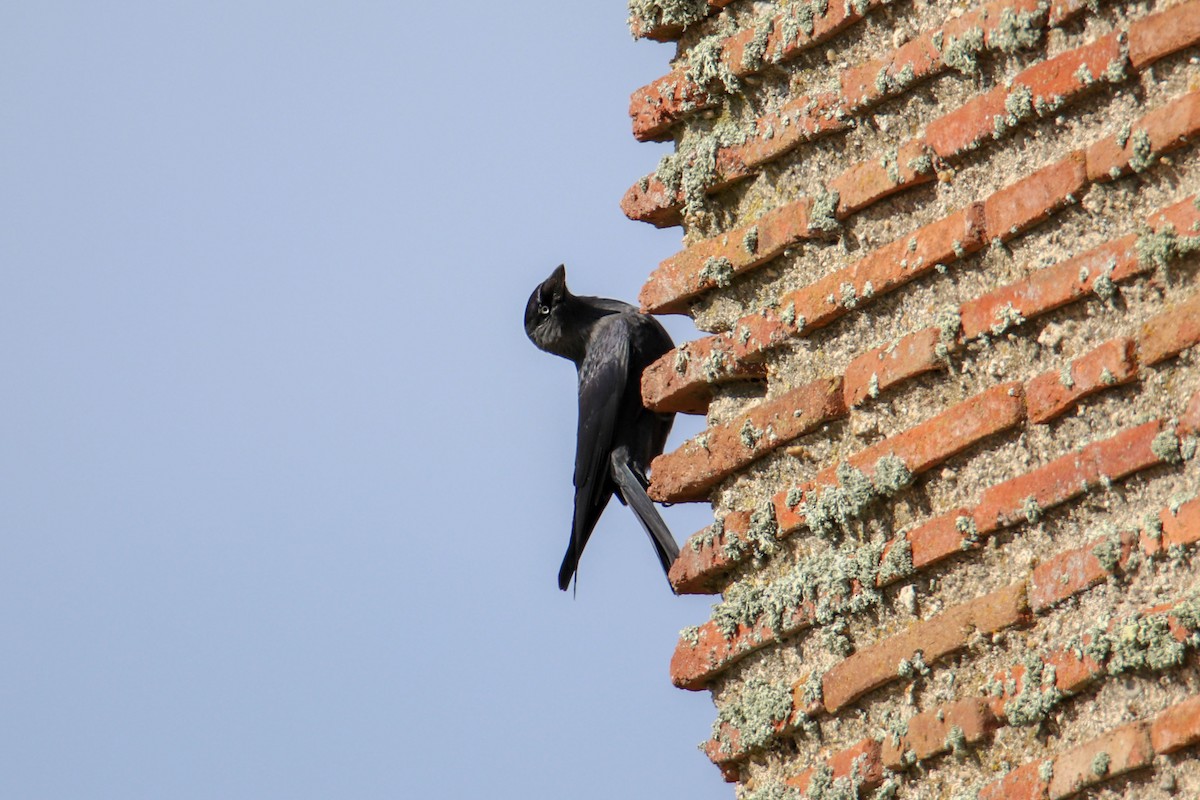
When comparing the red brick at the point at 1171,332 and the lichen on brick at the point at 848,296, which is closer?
the red brick at the point at 1171,332

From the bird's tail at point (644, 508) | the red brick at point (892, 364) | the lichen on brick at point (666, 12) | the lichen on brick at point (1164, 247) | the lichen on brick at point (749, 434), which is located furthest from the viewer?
Answer: the bird's tail at point (644, 508)

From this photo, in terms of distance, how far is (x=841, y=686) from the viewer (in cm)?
268

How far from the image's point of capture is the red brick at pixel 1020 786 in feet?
7.68

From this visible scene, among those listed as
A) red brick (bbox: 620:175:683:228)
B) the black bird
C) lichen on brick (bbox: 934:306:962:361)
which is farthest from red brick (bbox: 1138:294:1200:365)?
the black bird

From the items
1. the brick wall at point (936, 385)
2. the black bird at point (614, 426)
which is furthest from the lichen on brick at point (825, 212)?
the black bird at point (614, 426)

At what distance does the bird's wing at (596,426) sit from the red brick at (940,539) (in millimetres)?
2722

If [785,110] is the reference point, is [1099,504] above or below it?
below

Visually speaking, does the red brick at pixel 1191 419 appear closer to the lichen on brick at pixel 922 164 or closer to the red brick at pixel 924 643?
the red brick at pixel 924 643

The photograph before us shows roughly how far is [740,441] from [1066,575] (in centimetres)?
74

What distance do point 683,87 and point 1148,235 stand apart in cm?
109

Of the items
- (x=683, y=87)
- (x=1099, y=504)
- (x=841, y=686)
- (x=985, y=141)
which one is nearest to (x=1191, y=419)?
(x=1099, y=504)

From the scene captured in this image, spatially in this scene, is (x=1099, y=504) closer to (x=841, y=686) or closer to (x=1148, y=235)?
(x=1148, y=235)

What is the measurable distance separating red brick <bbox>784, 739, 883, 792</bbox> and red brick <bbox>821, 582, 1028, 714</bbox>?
8 centimetres

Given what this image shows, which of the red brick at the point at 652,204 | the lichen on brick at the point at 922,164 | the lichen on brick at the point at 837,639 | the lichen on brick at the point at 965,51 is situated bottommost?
the lichen on brick at the point at 837,639
